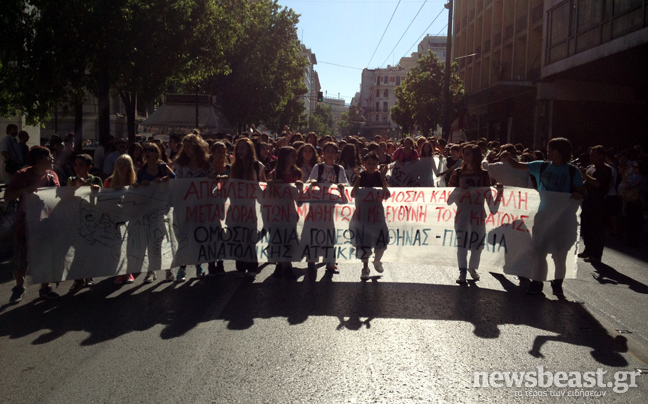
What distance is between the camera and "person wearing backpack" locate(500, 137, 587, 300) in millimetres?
7328

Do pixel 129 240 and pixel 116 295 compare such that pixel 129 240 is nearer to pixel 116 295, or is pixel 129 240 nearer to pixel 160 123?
pixel 116 295

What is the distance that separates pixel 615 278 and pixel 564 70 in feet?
57.9

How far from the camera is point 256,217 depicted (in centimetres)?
802

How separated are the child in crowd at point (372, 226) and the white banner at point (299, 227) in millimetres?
15

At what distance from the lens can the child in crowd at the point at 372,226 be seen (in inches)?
315

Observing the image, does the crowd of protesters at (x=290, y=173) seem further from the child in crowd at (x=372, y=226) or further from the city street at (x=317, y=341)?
the city street at (x=317, y=341)

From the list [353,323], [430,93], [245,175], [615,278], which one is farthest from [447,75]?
[353,323]

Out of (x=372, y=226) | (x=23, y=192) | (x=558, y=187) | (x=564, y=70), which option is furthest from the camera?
(x=564, y=70)

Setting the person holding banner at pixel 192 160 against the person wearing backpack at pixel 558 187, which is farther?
the person holding banner at pixel 192 160

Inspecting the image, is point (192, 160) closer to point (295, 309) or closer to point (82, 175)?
point (82, 175)

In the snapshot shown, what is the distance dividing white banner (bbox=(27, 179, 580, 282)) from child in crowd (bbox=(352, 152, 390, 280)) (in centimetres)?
1

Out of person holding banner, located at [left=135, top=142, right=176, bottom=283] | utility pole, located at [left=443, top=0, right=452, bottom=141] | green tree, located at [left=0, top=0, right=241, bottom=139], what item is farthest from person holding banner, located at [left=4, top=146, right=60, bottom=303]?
utility pole, located at [left=443, top=0, right=452, bottom=141]

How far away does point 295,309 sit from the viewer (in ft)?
21.2

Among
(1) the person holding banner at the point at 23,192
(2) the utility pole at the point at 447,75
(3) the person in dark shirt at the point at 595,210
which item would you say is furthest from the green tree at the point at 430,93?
(1) the person holding banner at the point at 23,192
